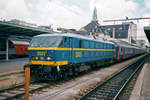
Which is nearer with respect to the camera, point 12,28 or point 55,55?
point 55,55

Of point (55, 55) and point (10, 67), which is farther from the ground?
point (55, 55)

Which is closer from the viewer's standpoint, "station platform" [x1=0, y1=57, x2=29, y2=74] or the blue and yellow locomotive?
the blue and yellow locomotive

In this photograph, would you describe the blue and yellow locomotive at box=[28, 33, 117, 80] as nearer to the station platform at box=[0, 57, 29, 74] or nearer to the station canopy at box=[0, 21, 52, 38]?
the station platform at box=[0, 57, 29, 74]

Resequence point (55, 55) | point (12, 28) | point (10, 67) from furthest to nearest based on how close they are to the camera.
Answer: point (12, 28)
point (10, 67)
point (55, 55)

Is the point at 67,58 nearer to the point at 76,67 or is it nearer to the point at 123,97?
the point at 76,67

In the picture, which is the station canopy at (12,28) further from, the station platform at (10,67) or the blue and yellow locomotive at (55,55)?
the blue and yellow locomotive at (55,55)

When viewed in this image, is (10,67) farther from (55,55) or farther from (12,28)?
(55,55)

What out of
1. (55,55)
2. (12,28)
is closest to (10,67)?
(12,28)

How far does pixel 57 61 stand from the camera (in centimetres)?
972

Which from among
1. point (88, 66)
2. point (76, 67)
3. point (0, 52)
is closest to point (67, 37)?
point (76, 67)

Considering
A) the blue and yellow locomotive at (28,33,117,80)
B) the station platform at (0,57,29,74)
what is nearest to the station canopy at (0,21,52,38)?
the station platform at (0,57,29,74)

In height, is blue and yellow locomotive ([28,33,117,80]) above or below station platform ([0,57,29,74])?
above

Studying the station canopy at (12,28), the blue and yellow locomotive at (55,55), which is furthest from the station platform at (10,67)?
the blue and yellow locomotive at (55,55)

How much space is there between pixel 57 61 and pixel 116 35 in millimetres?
72528
